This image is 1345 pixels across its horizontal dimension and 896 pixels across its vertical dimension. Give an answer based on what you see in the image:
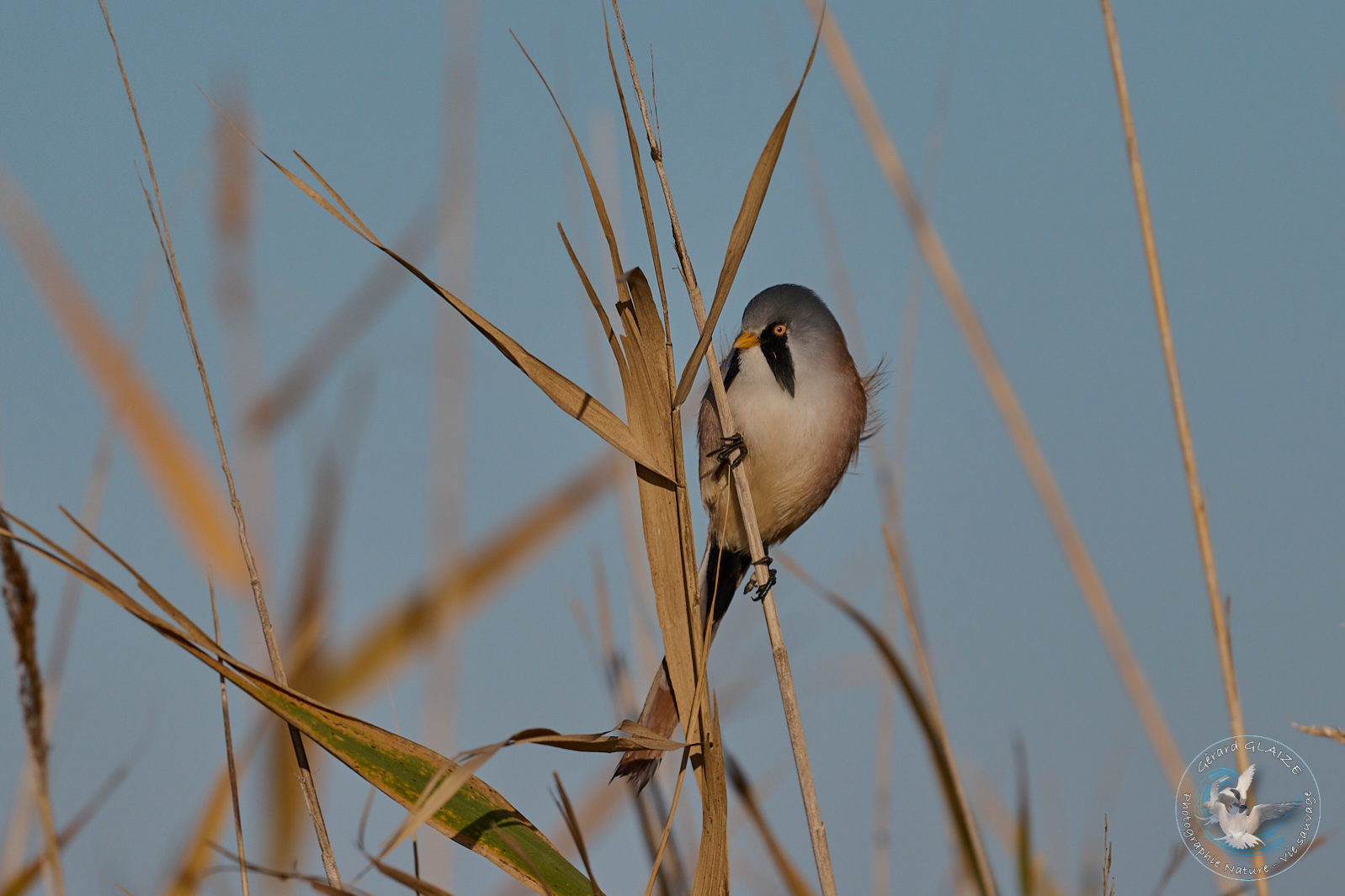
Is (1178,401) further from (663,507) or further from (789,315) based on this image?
(789,315)

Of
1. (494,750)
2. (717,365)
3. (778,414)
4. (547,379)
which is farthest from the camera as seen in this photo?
(778,414)

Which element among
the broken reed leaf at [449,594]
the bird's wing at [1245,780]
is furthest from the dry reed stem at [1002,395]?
the broken reed leaf at [449,594]

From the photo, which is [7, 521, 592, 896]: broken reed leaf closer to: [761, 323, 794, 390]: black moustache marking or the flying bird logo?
the flying bird logo

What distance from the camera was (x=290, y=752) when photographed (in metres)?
1.57

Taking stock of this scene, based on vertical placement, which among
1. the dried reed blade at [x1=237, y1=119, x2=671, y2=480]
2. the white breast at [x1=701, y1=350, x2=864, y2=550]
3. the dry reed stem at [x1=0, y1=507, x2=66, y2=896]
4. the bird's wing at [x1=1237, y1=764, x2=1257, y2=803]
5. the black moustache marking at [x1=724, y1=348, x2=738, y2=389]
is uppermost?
the black moustache marking at [x1=724, y1=348, x2=738, y2=389]

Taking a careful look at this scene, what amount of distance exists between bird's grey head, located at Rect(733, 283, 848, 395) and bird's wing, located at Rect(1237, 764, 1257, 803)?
145cm

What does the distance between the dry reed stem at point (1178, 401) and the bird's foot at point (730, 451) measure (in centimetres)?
60

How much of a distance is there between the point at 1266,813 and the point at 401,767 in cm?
126

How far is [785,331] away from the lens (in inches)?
109

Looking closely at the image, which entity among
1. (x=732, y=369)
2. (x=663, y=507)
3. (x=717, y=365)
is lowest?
(x=663, y=507)

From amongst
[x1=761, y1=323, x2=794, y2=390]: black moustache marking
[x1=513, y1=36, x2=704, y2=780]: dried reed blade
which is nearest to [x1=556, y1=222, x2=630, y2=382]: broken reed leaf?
[x1=513, y1=36, x2=704, y2=780]: dried reed blade

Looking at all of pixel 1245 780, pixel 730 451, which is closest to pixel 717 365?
pixel 730 451

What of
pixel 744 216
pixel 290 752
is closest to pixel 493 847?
pixel 290 752

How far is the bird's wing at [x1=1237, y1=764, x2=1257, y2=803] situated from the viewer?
142 centimetres
